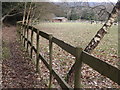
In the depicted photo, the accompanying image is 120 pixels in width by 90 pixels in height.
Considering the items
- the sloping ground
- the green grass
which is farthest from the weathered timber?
the green grass

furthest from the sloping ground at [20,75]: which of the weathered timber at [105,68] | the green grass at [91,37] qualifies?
the green grass at [91,37]

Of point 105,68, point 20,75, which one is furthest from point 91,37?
point 105,68

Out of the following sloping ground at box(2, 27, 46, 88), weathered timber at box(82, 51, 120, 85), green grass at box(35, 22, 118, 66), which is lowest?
green grass at box(35, 22, 118, 66)

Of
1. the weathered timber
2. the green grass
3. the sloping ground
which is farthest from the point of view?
the green grass

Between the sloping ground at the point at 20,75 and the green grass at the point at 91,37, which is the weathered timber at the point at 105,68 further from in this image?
the green grass at the point at 91,37

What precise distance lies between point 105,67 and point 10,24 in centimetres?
4077

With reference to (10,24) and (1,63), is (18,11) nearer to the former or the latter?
(10,24)

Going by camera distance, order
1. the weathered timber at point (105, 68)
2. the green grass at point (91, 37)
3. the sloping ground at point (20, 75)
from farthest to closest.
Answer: the green grass at point (91, 37) → the sloping ground at point (20, 75) → the weathered timber at point (105, 68)

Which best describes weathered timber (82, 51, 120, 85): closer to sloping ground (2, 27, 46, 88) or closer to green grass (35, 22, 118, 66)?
sloping ground (2, 27, 46, 88)

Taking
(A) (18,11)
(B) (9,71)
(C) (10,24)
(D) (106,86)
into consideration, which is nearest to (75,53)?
(D) (106,86)

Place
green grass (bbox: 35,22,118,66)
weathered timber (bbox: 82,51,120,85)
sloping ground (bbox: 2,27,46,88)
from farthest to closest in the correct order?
green grass (bbox: 35,22,118,66), sloping ground (bbox: 2,27,46,88), weathered timber (bbox: 82,51,120,85)

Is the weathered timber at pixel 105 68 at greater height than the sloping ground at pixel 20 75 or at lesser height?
greater

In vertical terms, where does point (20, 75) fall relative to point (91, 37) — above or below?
above

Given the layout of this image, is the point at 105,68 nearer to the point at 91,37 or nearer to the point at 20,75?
the point at 20,75
